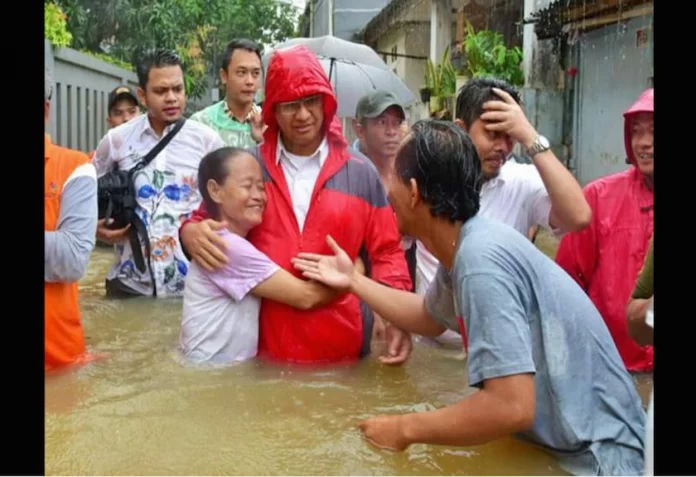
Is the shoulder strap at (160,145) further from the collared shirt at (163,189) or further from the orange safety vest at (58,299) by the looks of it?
the orange safety vest at (58,299)

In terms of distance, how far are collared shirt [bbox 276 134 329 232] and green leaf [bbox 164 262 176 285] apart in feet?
5.31

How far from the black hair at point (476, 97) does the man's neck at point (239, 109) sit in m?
2.57

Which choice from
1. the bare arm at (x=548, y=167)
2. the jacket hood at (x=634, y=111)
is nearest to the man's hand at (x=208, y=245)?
the bare arm at (x=548, y=167)

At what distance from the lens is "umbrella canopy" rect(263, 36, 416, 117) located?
9.26 meters

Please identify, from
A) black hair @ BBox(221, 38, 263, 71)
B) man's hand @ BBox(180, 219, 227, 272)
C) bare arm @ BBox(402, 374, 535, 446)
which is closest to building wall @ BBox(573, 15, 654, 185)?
black hair @ BBox(221, 38, 263, 71)

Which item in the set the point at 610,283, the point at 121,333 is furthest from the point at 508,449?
the point at 121,333

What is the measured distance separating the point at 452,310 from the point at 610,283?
1116 mm

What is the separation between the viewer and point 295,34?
35.0 m

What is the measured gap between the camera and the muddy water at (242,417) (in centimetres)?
266

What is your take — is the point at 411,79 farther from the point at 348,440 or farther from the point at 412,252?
the point at 348,440

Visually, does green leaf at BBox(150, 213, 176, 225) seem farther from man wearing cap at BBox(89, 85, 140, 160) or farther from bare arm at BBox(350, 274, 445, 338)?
man wearing cap at BBox(89, 85, 140, 160)

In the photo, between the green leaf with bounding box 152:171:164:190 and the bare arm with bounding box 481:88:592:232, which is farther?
the green leaf with bounding box 152:171:164:190

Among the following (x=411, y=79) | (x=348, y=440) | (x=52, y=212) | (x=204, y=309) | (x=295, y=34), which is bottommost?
(x=348, y=440)

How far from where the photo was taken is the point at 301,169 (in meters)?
3.87
